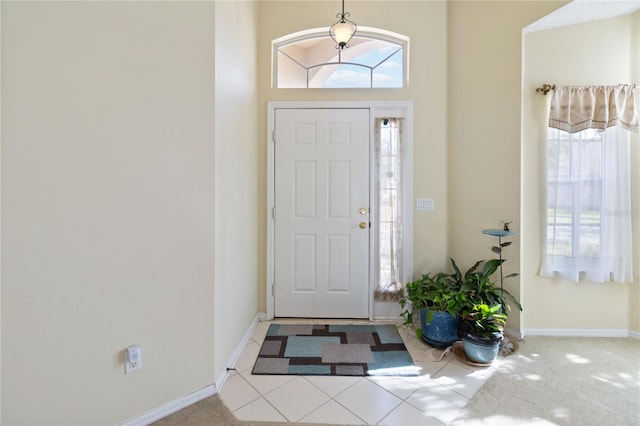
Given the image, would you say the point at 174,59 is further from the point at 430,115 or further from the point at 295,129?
the point at 430,115

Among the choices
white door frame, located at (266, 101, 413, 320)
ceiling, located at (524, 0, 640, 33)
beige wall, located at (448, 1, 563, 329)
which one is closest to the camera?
ceiling, located at (524, 0, 640, 33)

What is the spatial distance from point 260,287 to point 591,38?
357cm

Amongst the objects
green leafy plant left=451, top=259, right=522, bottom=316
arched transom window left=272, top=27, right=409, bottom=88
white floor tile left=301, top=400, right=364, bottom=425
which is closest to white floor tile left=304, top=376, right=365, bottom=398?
white floor tile left=301, top=400, right=364, bottom=425

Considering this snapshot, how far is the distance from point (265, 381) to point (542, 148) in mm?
2811

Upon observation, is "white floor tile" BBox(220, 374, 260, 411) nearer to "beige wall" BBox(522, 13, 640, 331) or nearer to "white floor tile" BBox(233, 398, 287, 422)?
"white floor tile" BBox(233, 398, 287, 422)

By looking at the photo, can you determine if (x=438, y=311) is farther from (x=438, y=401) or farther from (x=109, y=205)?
(x=109, y=205)

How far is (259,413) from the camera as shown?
60.8 inches

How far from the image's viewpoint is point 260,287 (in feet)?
8.98

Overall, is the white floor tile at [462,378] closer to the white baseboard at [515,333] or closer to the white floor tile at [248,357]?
the white baseboard at [515,333]

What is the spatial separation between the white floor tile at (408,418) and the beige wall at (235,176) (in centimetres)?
104

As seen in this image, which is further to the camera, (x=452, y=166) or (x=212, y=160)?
(x=452, y=166)

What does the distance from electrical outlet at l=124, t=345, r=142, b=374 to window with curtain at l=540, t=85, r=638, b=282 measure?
3004mm

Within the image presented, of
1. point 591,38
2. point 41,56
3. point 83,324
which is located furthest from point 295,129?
point 591,38

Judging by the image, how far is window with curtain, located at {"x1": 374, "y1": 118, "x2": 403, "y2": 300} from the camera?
2.69 metres
